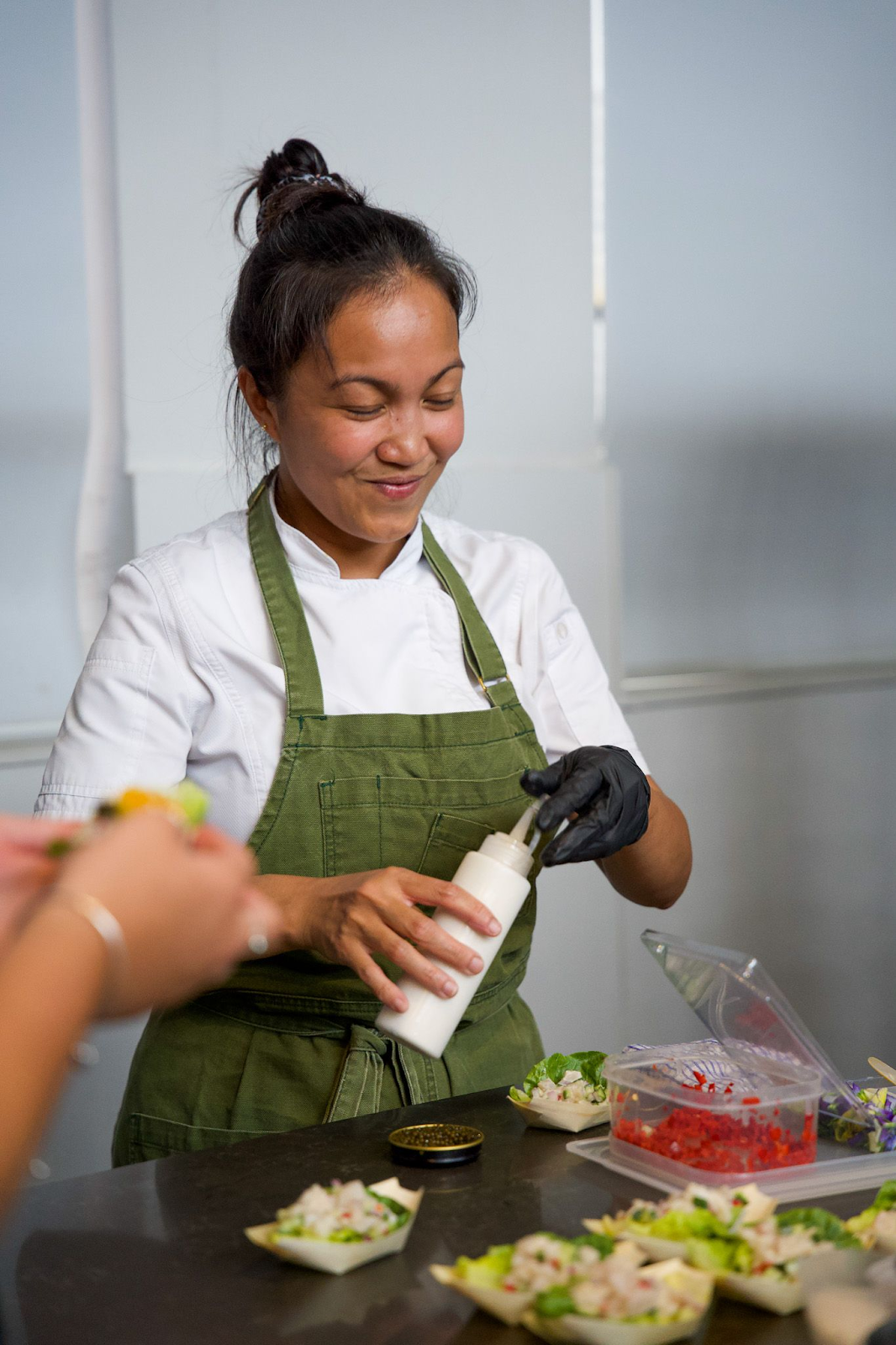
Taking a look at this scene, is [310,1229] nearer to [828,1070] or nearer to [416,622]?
[828,1070]

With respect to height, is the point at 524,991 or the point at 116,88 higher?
the point at 116,88

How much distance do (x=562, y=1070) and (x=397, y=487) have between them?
0.71 metres

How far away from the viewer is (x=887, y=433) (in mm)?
3869

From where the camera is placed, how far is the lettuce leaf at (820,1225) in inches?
39.9

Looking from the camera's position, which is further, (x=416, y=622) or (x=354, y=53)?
(x=354, y=53)

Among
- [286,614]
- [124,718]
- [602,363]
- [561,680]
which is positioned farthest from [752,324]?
[124,718]

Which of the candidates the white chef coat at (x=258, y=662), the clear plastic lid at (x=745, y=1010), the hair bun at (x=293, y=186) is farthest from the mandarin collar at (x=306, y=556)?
the clear plastic lid at (x=745, y=1010)

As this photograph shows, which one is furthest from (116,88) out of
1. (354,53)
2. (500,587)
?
(500,587)

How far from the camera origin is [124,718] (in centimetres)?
159

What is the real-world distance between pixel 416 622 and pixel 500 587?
14 cm

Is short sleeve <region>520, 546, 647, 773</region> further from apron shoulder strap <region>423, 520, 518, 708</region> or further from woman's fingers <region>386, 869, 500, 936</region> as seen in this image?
woman's fingers <region>386, 869, 500, 936</region>

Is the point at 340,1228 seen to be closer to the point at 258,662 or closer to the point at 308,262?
the point at 258,662

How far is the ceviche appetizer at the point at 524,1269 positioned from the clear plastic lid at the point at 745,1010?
37 cm

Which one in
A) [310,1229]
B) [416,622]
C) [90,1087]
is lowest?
[90,1087]
